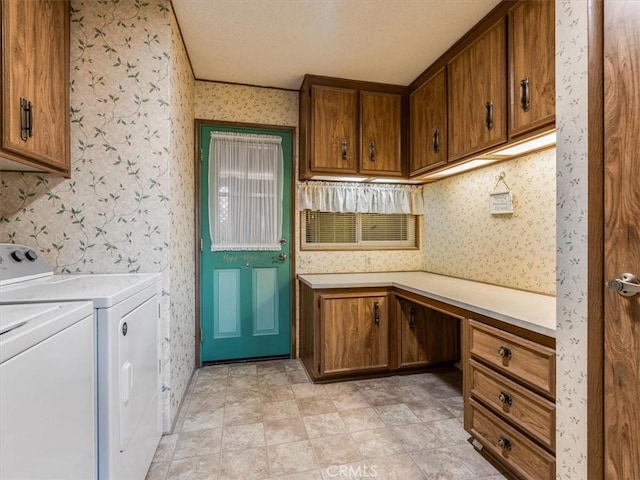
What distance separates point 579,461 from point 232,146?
9.94 ft

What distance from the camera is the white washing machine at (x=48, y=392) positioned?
27.5 inches

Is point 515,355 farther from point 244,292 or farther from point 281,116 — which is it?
point 281,116

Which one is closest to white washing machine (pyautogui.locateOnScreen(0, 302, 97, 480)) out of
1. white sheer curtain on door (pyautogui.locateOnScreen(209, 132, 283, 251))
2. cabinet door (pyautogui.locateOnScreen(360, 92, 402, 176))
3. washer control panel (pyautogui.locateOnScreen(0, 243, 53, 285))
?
washer control panel (pyautogui.locateOnScreen(0, 243, 53, 285))

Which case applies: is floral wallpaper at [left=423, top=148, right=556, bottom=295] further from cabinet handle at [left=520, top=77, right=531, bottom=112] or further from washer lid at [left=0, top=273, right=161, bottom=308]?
washer lid at [left=0, top=273, right=161, bottom=308]

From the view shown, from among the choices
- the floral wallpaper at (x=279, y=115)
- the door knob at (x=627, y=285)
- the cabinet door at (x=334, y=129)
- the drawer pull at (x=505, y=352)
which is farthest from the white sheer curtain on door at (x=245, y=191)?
the door knob at (x=627, y=285)

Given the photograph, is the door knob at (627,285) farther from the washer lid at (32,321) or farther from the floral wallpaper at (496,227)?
the washer lid at (32,321)

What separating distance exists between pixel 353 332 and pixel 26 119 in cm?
234

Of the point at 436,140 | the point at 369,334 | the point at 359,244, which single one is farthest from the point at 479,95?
the point at 369,334

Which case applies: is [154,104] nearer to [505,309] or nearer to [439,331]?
[505,309]

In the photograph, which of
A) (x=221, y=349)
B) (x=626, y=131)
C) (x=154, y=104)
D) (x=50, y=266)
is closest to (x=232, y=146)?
(x=154, y=104)

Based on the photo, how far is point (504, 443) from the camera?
1529mm

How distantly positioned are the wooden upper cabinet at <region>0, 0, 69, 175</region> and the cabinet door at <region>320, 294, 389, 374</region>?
191cm

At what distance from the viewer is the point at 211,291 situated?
115 inches

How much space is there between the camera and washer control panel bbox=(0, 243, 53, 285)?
142 centimetres
